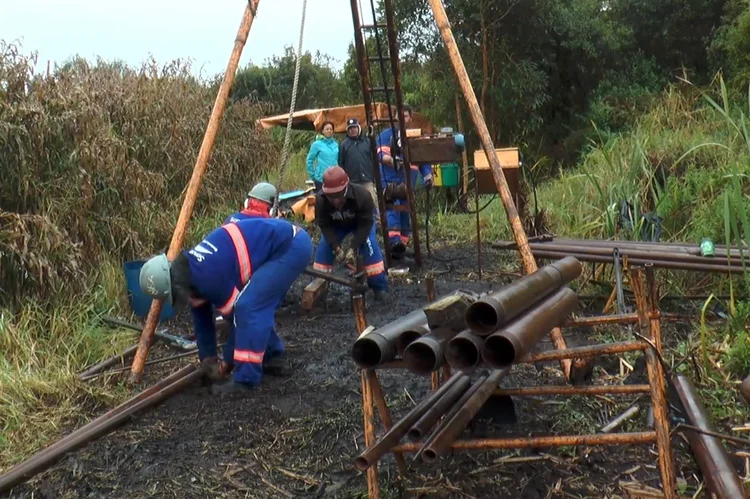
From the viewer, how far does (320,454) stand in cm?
424

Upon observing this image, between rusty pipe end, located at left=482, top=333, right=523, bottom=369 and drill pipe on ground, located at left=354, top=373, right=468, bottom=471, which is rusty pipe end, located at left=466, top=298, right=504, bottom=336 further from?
drill pipe on ground, located at left=354, top=373, right=468, bottom=471

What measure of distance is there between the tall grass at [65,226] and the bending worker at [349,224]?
184 cm

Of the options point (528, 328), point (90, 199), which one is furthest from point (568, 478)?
point (90, 199)

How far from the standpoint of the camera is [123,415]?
15.3 feet

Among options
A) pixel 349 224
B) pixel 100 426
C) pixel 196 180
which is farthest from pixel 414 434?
pixel 349 224

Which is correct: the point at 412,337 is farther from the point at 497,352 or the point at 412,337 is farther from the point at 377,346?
the point at 497,352

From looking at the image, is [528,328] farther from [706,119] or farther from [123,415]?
[706,119]

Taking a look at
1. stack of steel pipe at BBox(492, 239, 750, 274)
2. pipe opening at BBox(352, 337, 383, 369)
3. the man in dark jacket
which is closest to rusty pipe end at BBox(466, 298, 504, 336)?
pipe opening at BBox(352, 337, 383, 369)

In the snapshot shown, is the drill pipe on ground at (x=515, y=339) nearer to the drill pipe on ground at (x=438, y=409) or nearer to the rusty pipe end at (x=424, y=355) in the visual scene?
the rusty pipe end at (x=424, y=355)

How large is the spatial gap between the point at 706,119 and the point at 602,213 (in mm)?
3842

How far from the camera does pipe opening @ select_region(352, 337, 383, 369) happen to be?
2971 mm

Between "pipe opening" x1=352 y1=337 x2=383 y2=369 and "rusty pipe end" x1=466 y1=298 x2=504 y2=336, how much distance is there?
403 mm

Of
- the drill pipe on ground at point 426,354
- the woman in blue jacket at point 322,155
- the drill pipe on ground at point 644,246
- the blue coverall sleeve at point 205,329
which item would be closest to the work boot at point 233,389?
the blue coverall sleeve at point 205,329

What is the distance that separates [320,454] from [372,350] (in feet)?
4.86
